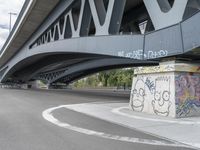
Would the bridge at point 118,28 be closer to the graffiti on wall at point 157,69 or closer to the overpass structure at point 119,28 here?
the overpass structure at point 119,28

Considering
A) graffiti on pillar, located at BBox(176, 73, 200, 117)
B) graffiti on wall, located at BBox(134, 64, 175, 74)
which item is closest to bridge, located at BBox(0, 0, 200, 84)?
graffiti on wall, located at BBox(134, 64, 175, 74)

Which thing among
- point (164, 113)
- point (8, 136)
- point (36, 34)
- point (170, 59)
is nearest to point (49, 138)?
point (8, 136)

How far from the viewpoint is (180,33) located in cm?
1208

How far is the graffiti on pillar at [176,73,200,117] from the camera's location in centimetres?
1202

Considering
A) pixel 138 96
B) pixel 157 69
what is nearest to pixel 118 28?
pixel 138 96

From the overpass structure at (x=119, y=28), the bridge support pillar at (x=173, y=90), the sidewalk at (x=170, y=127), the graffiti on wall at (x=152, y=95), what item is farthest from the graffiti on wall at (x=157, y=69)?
the sidewalk at (x=170, y=127)

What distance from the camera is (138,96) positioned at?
14.5 metres

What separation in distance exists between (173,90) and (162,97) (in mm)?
783

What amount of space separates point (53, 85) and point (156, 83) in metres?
78.8

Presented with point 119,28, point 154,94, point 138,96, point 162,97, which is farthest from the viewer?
point 119,28

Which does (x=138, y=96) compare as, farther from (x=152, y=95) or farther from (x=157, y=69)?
(x=157, y=69)

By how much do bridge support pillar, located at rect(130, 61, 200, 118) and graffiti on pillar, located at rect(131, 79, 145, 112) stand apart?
0.26 meters

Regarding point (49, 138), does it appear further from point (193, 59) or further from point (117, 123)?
point (193, 59)

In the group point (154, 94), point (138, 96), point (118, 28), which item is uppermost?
point (118, 28)
